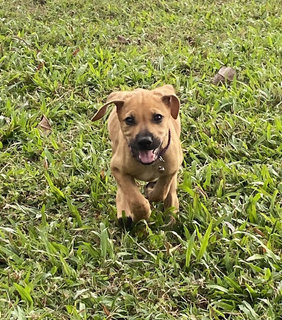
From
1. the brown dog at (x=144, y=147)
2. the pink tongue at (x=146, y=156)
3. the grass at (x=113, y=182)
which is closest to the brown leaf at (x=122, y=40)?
the grass at (x=113, y=182)

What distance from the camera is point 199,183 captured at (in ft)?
16.5

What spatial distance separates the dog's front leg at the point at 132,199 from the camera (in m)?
4.21

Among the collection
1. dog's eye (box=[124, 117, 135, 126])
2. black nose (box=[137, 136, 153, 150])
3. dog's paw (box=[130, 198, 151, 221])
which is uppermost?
dog's eye (box=[124, 117, 135, 126])

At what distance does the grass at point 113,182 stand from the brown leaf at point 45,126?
1.9 inches

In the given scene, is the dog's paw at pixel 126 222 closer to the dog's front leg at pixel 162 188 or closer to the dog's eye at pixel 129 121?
the dog's front leg at pixel 162 188

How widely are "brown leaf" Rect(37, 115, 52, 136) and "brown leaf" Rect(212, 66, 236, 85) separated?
2084 mm

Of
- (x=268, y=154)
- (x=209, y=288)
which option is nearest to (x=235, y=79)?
(x=268, y=154)

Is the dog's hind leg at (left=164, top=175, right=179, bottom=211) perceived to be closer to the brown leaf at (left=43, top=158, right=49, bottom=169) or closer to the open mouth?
the open mouth

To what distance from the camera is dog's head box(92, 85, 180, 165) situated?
12.8 ft

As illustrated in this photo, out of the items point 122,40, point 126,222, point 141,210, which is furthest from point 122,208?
point 122,40

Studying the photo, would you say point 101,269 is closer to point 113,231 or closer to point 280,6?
point 113,231

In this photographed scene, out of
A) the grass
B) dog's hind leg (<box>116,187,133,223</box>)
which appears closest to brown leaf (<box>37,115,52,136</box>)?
the grass

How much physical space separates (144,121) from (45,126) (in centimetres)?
237

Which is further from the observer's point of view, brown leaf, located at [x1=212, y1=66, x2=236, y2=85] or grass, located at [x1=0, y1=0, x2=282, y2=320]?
brown leaf, located at [x1=212, y1=66, x2=236, y2=85]
